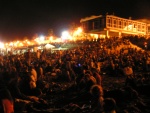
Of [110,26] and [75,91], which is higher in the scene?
[110,26]

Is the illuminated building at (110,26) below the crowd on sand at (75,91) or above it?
above

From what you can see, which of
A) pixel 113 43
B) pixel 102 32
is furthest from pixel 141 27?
pixel 113 43

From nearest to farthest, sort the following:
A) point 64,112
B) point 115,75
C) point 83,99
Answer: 1. point 64,112
2. point 83,99
3. point 115,75

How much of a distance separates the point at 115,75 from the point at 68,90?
6.67 meters

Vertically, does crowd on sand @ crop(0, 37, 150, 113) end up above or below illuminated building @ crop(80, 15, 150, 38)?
below

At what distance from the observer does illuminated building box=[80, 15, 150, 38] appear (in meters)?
49.9

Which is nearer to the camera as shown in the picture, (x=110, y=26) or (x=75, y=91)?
(x=75, y=91)

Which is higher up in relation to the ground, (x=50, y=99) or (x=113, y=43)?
(x=113, y=43)

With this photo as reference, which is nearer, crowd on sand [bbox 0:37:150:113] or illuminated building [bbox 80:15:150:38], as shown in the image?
crowd on sand [bbox 0:37:150:113]

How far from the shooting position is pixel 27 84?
1512 centimetres

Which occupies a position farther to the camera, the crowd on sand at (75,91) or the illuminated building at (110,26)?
the illuminated building at (110,26)

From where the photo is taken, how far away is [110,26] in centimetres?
5006

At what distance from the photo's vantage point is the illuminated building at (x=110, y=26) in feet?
164

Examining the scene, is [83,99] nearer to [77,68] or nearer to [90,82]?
[90,82]
